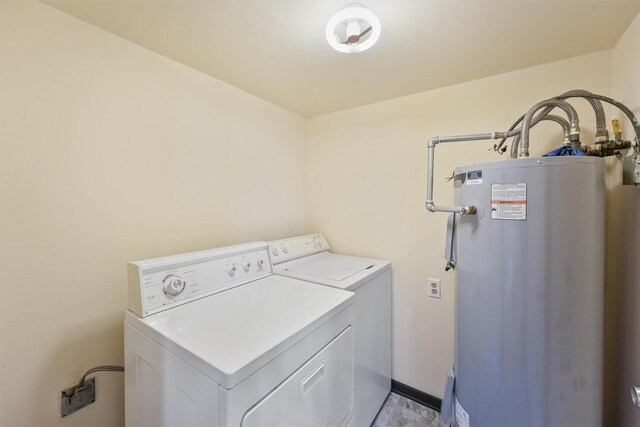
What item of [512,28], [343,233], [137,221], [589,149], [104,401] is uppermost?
[512,28]

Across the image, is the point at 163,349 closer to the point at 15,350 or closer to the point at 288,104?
the point at 15,350

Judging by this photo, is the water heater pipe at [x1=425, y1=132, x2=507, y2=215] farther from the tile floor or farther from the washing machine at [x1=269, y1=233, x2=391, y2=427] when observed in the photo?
the tile floor

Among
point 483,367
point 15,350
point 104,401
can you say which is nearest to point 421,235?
point 483,367

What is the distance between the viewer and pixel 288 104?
2062 mm

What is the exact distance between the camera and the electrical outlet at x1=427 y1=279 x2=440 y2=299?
170cm

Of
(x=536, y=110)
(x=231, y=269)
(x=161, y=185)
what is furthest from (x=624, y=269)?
(x=161, y=185)

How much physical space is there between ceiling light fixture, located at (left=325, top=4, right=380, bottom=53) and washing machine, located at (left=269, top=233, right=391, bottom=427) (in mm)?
1140

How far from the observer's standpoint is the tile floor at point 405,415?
5.28ft

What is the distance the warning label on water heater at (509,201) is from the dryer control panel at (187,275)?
47.6 inches

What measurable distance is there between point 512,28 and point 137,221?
203cm

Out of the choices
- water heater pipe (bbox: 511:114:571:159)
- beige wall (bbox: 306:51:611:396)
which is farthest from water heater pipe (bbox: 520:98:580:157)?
beige wall (bbox: 306:51:611:396)

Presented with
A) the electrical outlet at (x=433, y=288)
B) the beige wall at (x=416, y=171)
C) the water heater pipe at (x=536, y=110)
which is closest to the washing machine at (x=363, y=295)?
the beige wall at (x=416, y=171)

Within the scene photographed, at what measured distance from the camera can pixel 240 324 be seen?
37.2 inches

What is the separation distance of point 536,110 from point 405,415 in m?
1.90
